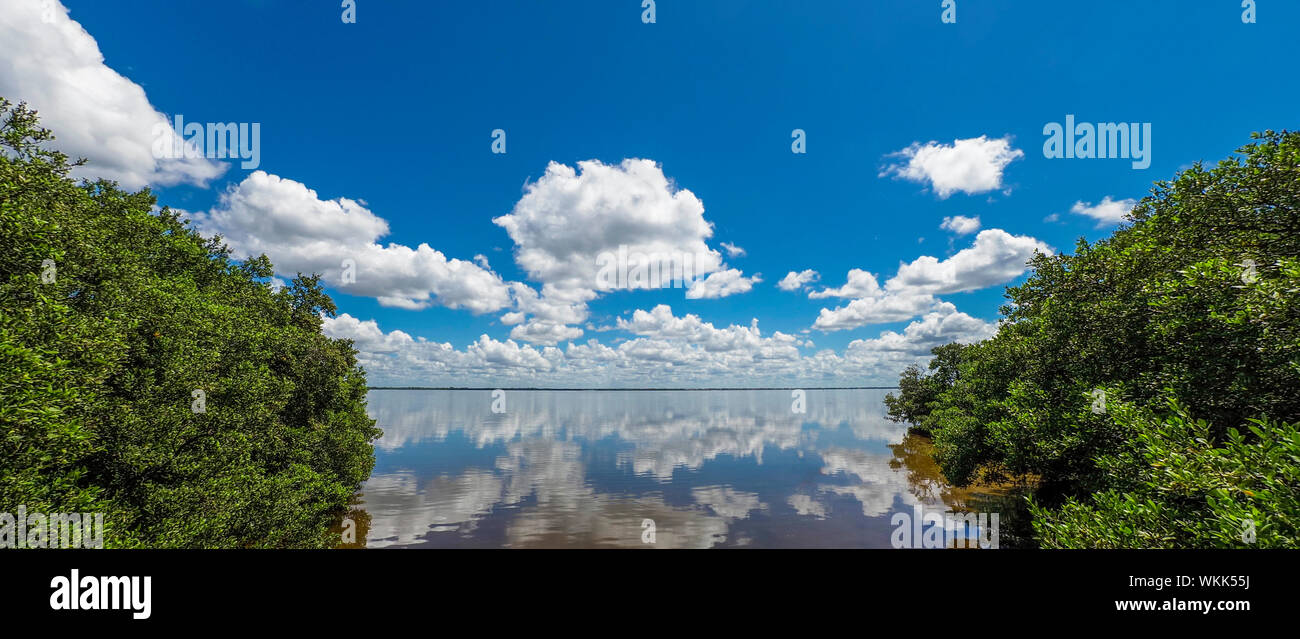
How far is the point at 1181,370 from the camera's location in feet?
44.4

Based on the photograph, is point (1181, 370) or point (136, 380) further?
point (136, 380)

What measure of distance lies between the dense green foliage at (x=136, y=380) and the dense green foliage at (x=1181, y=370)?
27.7 metres

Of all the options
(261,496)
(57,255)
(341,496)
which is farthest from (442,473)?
(57,255)

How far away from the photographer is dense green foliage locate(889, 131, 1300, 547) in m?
9.59

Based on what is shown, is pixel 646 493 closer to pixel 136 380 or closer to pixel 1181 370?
pixel 136 380

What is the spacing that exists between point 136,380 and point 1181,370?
37071 mm

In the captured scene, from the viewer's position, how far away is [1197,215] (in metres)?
14.3

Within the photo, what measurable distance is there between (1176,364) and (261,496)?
3732cm

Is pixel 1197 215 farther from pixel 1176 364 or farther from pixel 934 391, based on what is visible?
pixel 934 391

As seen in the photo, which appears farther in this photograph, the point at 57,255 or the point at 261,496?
the point at 261,496

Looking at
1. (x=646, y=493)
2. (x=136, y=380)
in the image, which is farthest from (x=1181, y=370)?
(x=646, y=493)

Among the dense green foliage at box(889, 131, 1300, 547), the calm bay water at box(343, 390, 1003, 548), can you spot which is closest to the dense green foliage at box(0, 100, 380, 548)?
the calm bay water at box(343, 390, 1003, 548)

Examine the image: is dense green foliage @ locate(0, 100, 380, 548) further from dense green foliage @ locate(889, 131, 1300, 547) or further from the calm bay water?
dense green foliage @ locate(889, 131, 1300, 547)

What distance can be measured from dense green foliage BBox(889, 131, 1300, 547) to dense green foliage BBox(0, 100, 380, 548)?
27.7m
